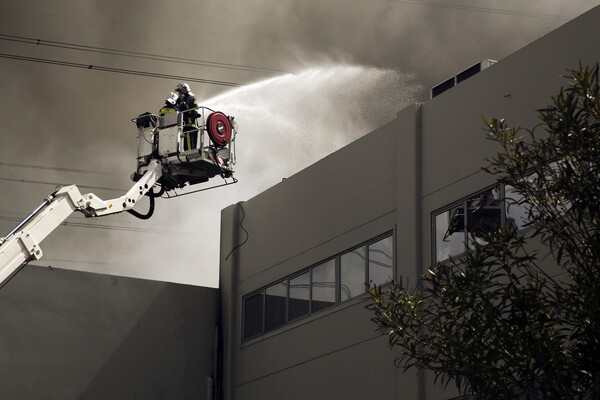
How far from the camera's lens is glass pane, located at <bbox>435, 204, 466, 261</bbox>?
64.7ft

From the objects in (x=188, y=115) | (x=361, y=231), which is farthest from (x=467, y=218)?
(x=188, y=115)

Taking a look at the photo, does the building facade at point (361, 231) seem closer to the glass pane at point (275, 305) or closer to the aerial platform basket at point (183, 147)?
the glass pane at point (275, 305)

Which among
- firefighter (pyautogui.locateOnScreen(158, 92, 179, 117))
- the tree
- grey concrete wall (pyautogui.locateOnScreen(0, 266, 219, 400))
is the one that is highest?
firefighter (pyautogui.locateOnScreen(158, 92, 179, 117))

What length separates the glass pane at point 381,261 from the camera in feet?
71.1

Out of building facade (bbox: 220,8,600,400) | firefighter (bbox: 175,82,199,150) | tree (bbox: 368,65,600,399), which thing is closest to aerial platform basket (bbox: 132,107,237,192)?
firefighter (bbox: 175,82,199,150)

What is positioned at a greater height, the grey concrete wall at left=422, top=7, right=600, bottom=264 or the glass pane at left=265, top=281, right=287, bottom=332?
the grey concrete wall at left=422, top=7, right=600, bottom=264

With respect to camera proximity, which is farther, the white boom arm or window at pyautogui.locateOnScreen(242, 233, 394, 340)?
window at pyautogui.locateOnScreen(242, 233, 394, 340)

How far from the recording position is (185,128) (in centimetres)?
2180

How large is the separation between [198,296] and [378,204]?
655cm

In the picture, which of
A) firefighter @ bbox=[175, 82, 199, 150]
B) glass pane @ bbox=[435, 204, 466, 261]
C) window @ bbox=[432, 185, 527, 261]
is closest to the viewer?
window @ bbox=[432, 185, 527, 261]

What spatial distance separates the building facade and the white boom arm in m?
4.23

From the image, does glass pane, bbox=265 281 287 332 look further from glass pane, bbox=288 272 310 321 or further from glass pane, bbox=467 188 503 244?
glass pane, bbox=467 188 503 244

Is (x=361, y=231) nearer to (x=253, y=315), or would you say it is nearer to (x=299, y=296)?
(x=299, y=296)

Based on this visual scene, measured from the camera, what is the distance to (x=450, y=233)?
65.4ft
